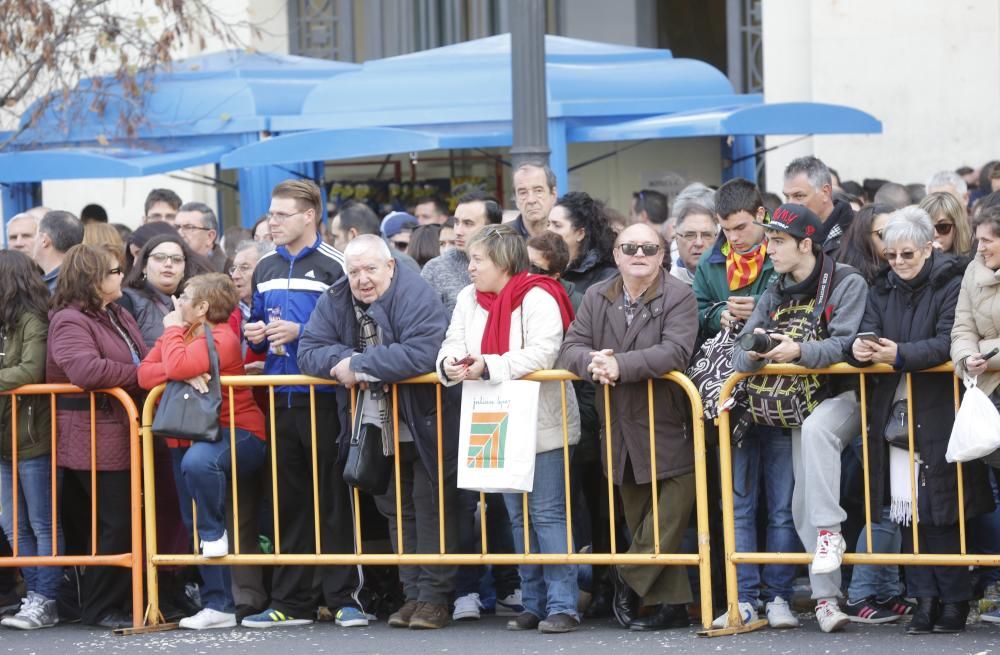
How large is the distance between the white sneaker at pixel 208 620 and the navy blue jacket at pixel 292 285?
3.80ft

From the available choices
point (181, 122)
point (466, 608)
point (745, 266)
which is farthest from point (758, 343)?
point (181, 122)

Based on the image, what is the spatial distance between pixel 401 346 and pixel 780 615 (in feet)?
7.08

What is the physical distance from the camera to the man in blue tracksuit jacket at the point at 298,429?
7832 millimetres

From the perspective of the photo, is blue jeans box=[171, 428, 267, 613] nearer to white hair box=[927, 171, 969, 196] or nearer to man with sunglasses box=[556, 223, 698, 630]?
man with sunglasses box=[556, 223, 698, 630]

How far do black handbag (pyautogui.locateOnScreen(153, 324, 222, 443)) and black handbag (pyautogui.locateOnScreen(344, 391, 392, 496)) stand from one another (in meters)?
0.68

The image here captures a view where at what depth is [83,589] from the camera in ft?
26.7

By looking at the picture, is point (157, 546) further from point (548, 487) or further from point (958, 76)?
point (958, 76)

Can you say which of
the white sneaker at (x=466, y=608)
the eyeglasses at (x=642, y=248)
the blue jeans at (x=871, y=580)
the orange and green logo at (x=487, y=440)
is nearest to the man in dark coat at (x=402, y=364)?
the white sneaker at (x=466, y=608)

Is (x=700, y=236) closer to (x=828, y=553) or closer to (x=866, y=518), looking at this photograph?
(x=866, y=518)

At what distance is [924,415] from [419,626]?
100 inches

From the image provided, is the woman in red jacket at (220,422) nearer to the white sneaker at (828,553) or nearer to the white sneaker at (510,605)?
the white sneaker at (510,605)

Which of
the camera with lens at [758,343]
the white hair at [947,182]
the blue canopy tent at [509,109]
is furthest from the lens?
the blue canopy tent at [509,109]

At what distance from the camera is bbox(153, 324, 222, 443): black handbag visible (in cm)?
761

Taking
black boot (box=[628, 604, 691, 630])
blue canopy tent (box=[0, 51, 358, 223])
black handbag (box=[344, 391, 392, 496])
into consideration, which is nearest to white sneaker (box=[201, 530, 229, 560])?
black handbag (box=[344, 391, 392, 496])
